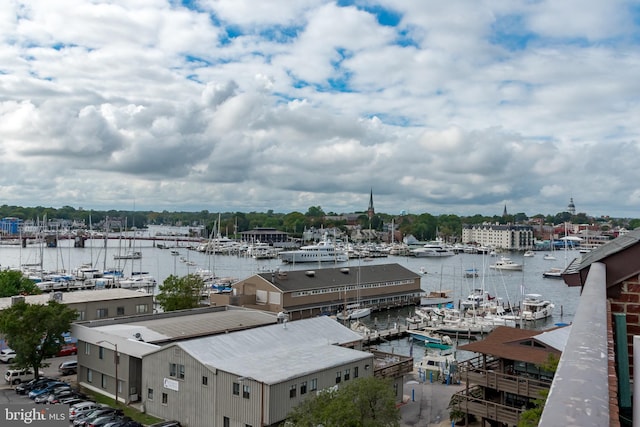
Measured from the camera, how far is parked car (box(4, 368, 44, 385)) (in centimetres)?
2467

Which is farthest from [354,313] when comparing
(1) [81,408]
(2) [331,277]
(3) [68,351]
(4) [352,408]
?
(4) [352,408]

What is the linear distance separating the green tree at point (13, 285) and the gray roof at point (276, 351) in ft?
89.9

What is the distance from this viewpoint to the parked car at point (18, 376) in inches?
971

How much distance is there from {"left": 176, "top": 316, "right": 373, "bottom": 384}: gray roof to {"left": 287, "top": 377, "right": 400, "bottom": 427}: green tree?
9.97 ft

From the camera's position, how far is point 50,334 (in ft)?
81.6

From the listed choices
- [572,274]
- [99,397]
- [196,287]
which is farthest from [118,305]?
[572,274]

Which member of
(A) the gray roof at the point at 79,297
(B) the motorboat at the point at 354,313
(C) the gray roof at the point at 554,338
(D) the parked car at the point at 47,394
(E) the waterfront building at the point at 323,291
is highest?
(C) the gray roof at the point at 554,338

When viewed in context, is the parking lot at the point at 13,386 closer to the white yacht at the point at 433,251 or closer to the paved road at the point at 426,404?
the paved road at the point at 426,404

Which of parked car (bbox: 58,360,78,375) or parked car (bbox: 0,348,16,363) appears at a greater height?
parked car (bbox: 0,348,16,363)

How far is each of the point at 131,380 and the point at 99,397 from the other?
6.35 ft

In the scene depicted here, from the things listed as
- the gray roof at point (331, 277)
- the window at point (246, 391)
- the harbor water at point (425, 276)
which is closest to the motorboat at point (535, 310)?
the harbor water at point (425, 276)

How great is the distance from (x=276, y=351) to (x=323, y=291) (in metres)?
26.4

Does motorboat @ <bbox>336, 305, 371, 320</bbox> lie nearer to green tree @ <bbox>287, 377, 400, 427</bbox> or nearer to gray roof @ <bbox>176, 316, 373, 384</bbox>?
gray roof @ <bbox>176, 316, 373, 384</bbox>

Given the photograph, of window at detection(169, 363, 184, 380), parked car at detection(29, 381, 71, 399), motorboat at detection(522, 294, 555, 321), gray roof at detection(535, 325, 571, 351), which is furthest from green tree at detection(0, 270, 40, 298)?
motorboat at detection(522, 294, 555, 321)
